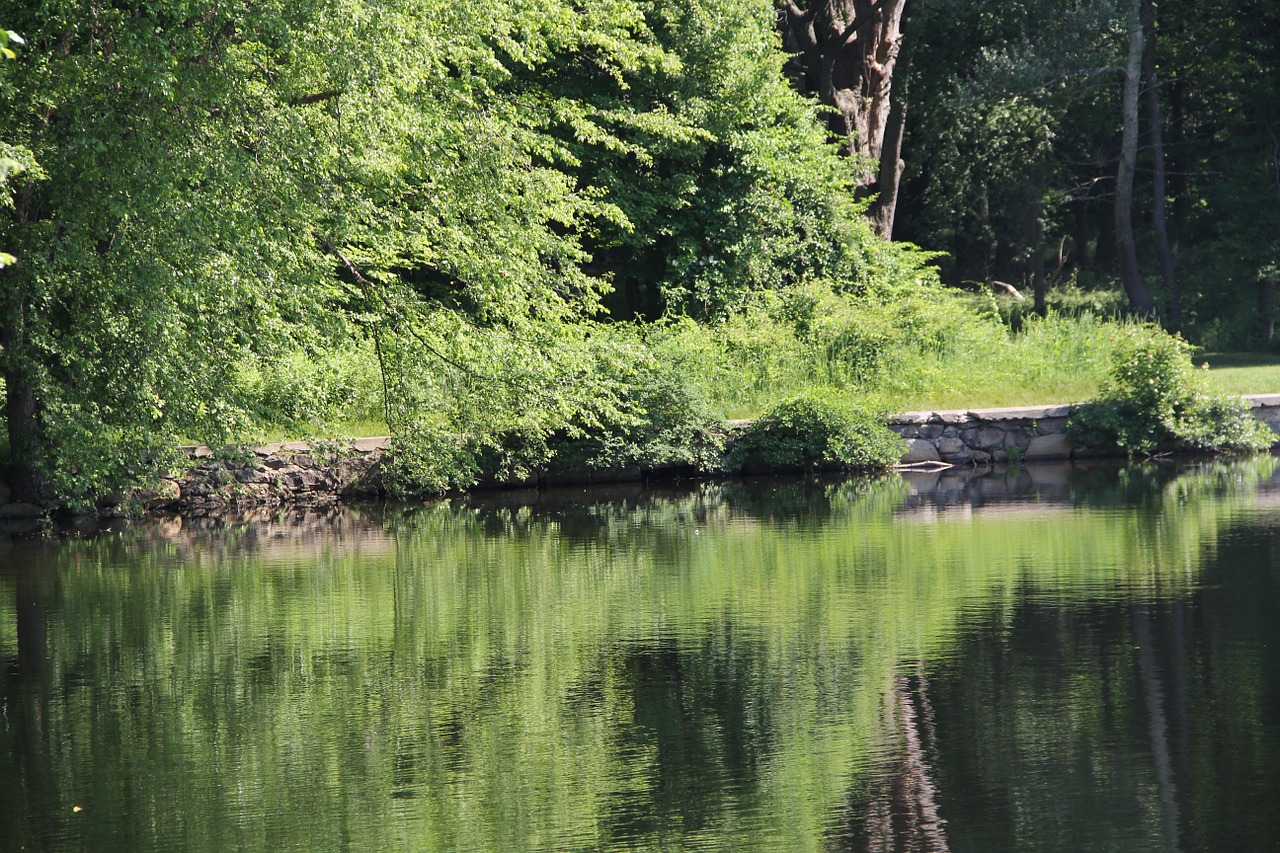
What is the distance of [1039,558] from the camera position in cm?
1102

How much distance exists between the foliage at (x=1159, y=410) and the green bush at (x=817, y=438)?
3012 mm

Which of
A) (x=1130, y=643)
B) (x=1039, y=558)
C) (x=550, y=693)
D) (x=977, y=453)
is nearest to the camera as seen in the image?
(x=550, y=693)

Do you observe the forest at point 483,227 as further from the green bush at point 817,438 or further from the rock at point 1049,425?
the rock at point 1049,425

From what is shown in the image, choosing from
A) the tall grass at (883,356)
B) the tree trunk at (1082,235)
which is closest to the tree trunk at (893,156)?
the tall grass at (883,356)

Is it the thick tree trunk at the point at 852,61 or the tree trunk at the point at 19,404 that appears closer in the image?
the tree trunk at the point at 19,404

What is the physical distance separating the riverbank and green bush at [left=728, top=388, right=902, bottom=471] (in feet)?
1.15

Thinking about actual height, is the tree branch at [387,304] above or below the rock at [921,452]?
above

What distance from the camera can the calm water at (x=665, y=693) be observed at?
5.24 m

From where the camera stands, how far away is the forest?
1380cm

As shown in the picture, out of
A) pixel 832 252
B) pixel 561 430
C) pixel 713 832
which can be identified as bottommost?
pixel 713 832

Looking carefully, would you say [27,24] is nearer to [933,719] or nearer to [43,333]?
[43,333]

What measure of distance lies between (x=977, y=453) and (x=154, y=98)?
12.2 m

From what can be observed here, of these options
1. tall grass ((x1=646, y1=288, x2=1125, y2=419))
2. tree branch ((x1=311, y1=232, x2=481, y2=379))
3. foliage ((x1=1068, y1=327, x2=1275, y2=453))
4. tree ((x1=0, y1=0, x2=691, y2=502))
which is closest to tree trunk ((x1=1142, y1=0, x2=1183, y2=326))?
tall grass ((x1=646, y1=288, x2=1125, y2=419))

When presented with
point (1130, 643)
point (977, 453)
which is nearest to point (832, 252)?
point (977, 453)
